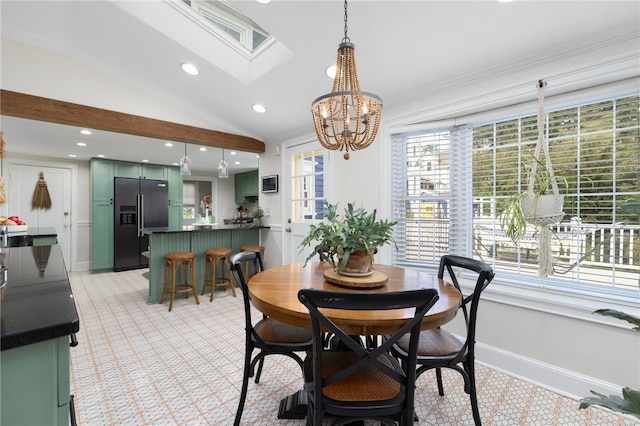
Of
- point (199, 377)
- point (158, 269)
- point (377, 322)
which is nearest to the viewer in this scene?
point (377, 322)

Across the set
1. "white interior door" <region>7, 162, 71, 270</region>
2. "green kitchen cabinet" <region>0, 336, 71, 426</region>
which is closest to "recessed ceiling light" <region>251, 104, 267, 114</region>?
"green kitchen cabinet" <region>0, 336, 71, 426</region>

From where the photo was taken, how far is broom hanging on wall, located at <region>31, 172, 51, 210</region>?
17.2 feet

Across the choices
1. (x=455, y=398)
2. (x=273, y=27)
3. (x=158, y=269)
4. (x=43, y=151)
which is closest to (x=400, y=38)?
(x=273, y=27)

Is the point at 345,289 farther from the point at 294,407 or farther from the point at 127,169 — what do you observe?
the point at 127,169

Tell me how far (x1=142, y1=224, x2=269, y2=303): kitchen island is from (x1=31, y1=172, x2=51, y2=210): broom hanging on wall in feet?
9.98

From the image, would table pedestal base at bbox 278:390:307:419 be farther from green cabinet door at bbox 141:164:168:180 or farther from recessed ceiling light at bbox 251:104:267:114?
green cabinet door at bbox 141:164:168:180

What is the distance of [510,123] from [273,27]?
196 cm

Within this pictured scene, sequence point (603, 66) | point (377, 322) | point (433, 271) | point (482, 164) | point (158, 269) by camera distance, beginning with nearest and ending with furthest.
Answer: point (377, 322) → point (603, 66) → point (482, 164) → point (433, 271) → point (158, 269)

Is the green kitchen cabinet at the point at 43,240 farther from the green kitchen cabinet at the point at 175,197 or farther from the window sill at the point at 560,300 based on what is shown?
the window sill at the point at 560,300

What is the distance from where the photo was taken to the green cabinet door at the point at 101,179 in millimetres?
5410

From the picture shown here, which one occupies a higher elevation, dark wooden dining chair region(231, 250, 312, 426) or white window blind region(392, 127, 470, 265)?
white window blind region(392, 127, 470, 265)

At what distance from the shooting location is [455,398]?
1.89 meters

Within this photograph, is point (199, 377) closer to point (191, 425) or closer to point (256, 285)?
point (191, 425)

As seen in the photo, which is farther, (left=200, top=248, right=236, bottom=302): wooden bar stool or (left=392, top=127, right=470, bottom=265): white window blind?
(left=200, top=248, right=236, bottom=302): wooden bar stool
